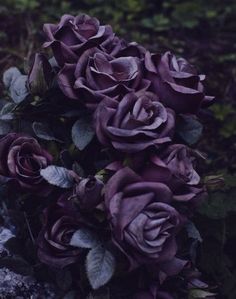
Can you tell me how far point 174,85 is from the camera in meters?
1.49

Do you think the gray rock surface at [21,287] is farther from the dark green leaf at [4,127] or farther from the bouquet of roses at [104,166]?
the dark green leaf at [4,127]

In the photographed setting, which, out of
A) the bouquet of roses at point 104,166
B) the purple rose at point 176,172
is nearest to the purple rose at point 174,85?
the bouquet of roses at point 104,166

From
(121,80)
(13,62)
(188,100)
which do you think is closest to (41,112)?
(121,80)

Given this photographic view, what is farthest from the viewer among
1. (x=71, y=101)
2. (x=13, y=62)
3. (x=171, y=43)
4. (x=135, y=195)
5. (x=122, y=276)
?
(x=171, y=43)

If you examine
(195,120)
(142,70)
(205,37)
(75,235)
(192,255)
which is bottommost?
(205,37)

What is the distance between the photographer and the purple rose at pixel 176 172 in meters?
1.39

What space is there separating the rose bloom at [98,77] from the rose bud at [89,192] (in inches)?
7.6

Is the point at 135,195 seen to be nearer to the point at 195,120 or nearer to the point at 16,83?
the point at 195,120

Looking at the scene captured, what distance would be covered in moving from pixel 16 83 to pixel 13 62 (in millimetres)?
1066

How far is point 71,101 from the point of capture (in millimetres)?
1584

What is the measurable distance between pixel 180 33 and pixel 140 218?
194cm

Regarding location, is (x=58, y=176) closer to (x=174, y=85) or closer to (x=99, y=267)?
(x=99, y=267)

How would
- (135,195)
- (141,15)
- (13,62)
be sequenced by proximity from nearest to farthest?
(135,195)
(13,62)
(141,15)

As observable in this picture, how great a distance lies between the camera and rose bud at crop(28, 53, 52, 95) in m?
1.56
